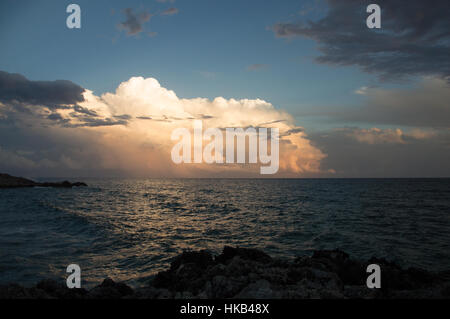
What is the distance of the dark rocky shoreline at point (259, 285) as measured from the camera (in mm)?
7507

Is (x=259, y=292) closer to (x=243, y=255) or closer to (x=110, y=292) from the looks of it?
(x=243, y=255)

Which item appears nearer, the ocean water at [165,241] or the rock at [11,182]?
the ocean water at [165,241]

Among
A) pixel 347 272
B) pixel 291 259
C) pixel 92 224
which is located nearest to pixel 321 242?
pixel 291 259

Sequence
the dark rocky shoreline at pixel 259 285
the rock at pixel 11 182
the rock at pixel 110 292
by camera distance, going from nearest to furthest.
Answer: the dark rocky shoreline at pixel 259 285, the rock at pixel 110 292, the rock at pixel 11 182

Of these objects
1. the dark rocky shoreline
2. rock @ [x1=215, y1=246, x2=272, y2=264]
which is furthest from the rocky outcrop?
rock @ [x1=215, y1=246, x2=272, y2=264]

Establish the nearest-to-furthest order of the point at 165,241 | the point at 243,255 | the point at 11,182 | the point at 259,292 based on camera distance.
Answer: the point at 259,292 → the point at 243,255 → the point at 165,241 → the point at 11,182

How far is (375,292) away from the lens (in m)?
8.19

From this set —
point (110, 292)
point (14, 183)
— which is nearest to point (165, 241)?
point (110, 292)

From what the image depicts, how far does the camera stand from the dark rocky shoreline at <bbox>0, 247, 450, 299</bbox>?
24.6 feet

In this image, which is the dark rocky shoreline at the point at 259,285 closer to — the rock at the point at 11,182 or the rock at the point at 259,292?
the rock at the point at 259,292

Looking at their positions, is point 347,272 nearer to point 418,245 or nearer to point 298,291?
point 298,291

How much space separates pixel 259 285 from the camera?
7594 millimetres

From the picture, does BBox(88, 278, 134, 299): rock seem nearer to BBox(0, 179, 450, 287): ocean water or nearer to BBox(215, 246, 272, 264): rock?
BBox(0, 179, 450, 287): ocean water

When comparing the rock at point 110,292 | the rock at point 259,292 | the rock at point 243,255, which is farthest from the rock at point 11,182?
the rock at point 259,292
